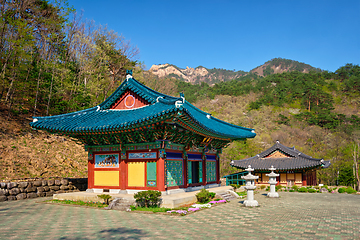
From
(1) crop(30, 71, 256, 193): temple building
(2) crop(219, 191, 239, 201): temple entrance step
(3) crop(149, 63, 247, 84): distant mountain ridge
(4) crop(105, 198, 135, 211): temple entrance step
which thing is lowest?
(2) crop(219, 191, 239, 201): temple entrance step

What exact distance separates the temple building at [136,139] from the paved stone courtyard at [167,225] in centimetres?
263

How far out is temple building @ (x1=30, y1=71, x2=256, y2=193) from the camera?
12.8 metres

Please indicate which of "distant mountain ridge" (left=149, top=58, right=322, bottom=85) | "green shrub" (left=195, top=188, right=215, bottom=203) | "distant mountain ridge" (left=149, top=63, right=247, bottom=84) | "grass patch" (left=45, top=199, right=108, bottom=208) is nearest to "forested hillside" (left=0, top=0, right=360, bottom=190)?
"grass patch" (left=45, top=199, right=108, bottom=208)

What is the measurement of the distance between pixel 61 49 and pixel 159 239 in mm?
31611

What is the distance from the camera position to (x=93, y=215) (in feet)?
34.9

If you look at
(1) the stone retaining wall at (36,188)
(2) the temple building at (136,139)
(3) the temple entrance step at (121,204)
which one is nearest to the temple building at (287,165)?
(2) the temple building at (136,139)

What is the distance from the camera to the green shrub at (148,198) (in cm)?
1171

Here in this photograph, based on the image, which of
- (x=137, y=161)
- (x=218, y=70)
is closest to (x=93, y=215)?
(x=137, y=161)

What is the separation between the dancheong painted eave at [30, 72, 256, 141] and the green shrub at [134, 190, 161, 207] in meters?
3.09

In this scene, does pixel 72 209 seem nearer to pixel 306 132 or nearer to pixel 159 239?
pixel 159 239

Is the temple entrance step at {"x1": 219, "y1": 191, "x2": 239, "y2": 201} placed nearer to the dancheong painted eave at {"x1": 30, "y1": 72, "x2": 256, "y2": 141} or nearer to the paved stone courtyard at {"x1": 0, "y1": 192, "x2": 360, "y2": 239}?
the dancheong painted eave at {"x1": 30, "y1": 72, "x2": 256, "y2": 141}

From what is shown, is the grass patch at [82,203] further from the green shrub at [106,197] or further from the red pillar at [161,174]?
the red pillar at [161,174]

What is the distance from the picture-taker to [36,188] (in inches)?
625

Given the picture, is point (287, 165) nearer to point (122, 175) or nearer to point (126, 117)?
point (122, 175)
